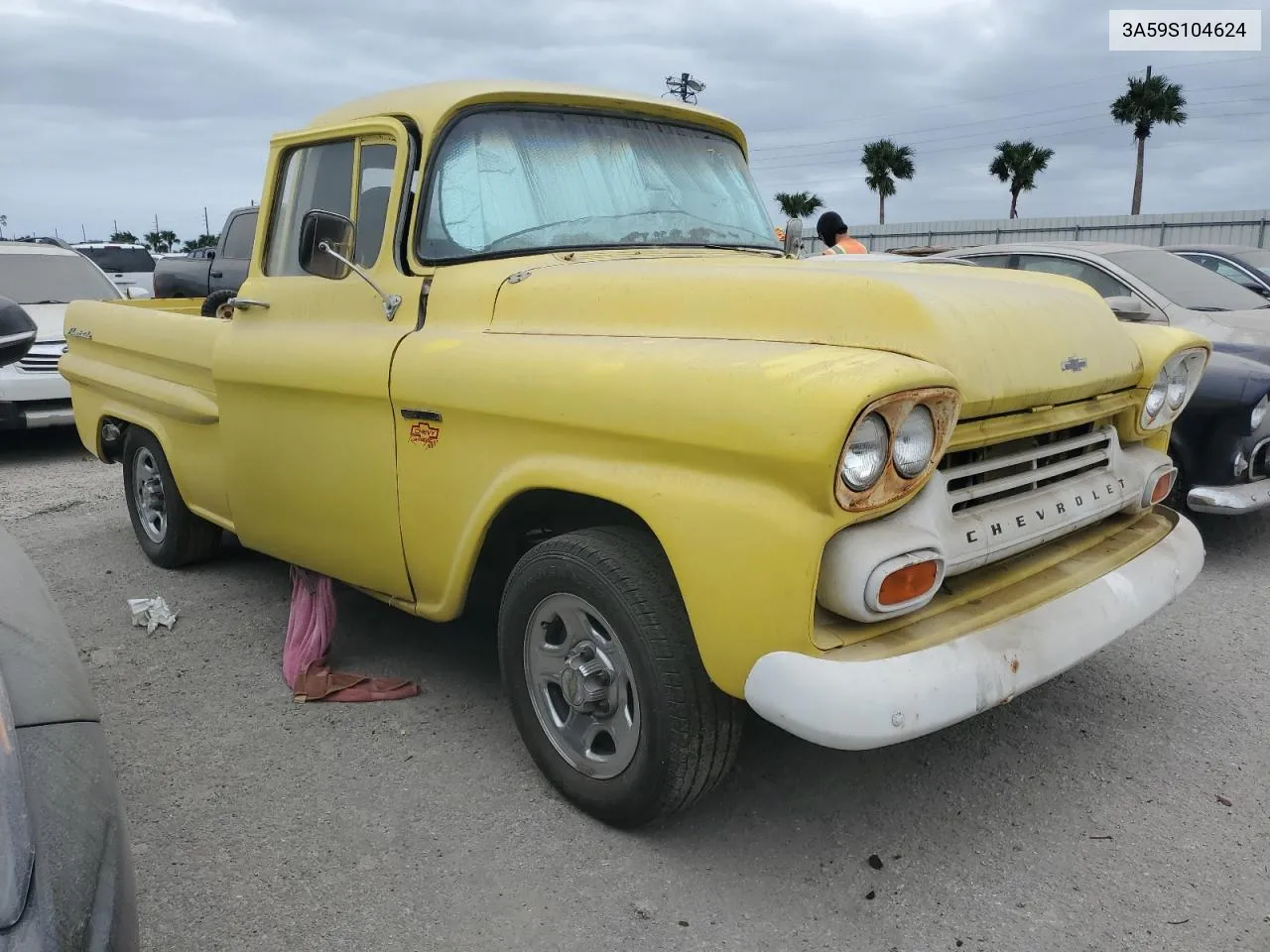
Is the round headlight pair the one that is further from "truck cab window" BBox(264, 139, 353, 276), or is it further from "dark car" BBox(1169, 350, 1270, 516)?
"dark car" BBox(1169, 350, 1270, 516)

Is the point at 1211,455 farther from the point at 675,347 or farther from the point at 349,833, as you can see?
A: the point at 349,833

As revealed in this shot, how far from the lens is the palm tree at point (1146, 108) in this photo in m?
35.2

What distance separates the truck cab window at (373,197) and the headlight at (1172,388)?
2464mm

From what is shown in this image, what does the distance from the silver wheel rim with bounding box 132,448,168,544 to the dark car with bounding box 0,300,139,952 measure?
11.0ft

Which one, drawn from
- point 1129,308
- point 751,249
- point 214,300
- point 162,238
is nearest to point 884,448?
point 751,249

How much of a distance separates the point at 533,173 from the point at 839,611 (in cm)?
184

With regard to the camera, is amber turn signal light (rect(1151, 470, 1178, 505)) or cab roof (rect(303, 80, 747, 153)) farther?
cab roof (rect(303, 80, 747, 153))

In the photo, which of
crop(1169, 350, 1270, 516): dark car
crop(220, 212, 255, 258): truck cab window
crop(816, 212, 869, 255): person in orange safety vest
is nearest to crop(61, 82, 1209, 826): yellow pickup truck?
crop(1169, 350, 1270, 516): dark car

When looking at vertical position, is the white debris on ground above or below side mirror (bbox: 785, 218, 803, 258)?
below

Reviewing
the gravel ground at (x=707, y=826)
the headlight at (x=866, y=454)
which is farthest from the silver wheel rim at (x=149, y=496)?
the headlight at (x=866, y=454)

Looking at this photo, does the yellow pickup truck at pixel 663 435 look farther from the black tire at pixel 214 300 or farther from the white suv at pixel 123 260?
the white suv at pixel 123 260

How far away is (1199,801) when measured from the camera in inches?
111

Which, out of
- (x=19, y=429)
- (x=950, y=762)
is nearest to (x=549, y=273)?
(x=950, y=762)

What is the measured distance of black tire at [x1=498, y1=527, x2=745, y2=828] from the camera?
2393 mm
